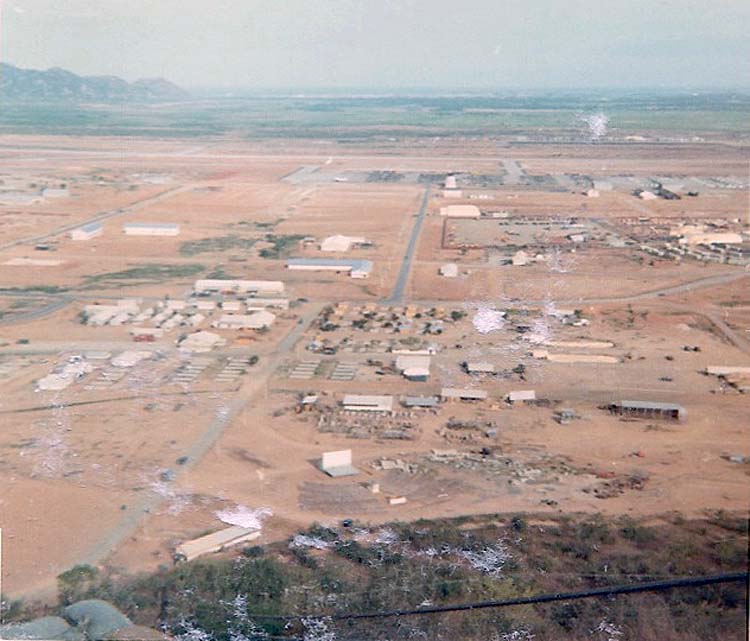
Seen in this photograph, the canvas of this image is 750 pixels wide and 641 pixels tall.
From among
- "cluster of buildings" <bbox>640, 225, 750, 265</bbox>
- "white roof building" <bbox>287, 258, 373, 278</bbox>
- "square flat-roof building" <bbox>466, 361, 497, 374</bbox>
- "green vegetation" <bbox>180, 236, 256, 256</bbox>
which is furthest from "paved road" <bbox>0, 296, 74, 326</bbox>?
"cluster of buildings" <bbox>640, 225, 750, 265</bbox>

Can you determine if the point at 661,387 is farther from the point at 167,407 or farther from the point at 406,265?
the point at 406,265

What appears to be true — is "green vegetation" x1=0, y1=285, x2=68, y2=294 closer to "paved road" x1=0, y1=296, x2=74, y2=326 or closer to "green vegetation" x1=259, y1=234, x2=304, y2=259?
"paved road" x1=0, y1=296, x2=74, y2=326

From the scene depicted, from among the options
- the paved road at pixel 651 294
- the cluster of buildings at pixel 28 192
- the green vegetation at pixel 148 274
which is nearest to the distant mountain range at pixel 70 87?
the cluster of buildings at pixel 28 192

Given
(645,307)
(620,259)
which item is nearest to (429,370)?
(645,307)

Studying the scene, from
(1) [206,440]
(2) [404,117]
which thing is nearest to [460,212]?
(1) [206,440]

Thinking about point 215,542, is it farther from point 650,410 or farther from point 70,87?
point 70,87

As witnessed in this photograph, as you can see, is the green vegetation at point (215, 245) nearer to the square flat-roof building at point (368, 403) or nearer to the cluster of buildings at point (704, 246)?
the cluster of buildings at point (704, 246)
